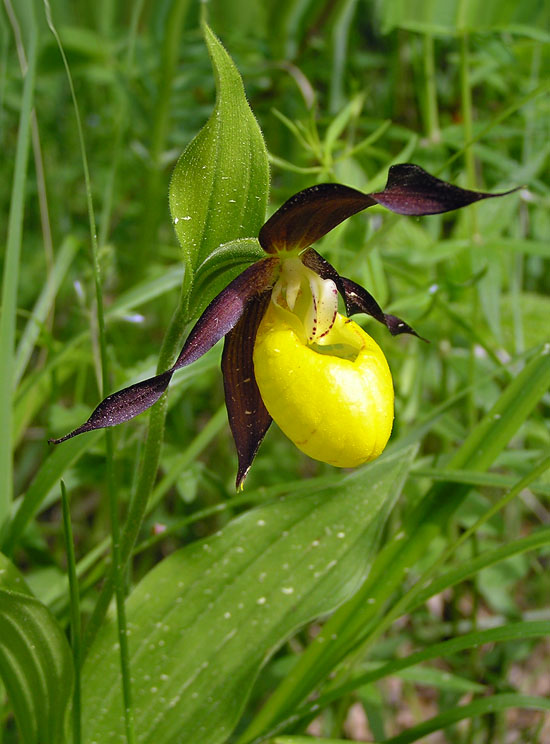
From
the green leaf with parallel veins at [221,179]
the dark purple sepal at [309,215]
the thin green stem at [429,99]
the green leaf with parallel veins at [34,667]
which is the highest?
the thin green stem at [429,99]

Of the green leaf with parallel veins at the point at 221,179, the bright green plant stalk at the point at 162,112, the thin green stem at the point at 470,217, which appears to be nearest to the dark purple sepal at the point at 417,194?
the green leaf with parallel veins at the point at 221,179

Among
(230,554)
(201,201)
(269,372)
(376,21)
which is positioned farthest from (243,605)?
(376,21)

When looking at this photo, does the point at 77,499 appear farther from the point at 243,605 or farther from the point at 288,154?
the point at 288,154

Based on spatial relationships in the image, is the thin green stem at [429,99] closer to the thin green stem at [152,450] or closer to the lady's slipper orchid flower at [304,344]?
the lady's slipper orchid flower at [304,344]

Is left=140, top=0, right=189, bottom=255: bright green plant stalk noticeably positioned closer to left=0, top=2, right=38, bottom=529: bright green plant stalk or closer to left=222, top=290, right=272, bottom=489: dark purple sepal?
left=0, top=2, right=38, bottom=529: bright green plant stalk

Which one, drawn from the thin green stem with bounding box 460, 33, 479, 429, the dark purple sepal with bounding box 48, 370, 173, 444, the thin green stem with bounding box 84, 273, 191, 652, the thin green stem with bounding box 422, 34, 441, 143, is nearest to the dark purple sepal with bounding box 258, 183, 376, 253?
the thin green stem with bounding box 84, 273, 191, 652

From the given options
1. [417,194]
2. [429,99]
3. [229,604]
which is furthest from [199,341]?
[429,99]
